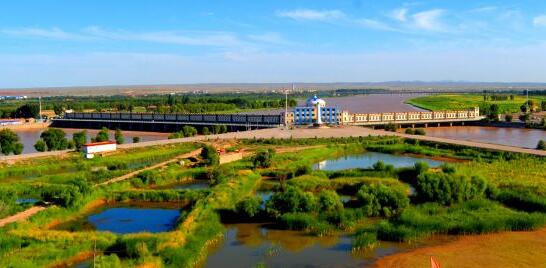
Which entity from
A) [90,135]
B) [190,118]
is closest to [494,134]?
[190,118]

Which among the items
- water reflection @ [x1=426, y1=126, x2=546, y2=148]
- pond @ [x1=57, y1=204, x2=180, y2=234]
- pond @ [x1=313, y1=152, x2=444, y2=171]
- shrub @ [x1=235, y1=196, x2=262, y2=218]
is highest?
shrub @ [x1=235, y1=196, x2=262, y2=218]

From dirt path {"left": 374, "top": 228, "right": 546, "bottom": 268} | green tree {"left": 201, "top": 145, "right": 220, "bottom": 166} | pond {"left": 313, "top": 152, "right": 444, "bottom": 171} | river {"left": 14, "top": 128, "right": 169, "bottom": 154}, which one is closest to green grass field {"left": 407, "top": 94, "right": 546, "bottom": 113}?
pond {"left": 313, "top": 152, "right": 444, "bottom": 171}

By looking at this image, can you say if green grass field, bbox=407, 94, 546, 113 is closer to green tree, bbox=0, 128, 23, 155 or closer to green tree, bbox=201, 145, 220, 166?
green tree, bbox=201, 145, 220, 166

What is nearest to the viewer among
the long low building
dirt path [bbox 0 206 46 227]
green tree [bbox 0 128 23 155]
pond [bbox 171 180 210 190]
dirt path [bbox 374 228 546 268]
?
dirt path [bbox 374 228 546 268]

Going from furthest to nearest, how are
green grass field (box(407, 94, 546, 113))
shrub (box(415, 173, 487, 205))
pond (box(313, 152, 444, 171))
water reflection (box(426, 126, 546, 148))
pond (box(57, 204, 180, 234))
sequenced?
green grass field (box(407, 94, 546, 113)) → water reflection (box(426, 126, 546, 148)) → pond (box(313, 152, 444, 171)) → shrub (box(415, 173, 487, 205)) → pond (box(57, 204, 180, 234))

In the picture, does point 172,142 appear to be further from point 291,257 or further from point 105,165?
point 291,257

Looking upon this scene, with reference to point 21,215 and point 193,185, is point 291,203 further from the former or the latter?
point 21,215

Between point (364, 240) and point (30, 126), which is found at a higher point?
point (364, 240)

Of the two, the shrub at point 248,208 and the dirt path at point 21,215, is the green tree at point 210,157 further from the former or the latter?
the dirt path at point 21,215

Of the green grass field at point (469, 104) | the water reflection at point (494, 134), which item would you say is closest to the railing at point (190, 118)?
the water reflection at point (494, 134)
